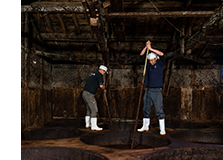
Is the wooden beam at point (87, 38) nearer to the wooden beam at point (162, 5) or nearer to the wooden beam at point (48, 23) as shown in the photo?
the wooden beam at point (48, 23)

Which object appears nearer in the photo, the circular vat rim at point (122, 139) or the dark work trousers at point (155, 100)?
the circular vat rim at point (122, 139)

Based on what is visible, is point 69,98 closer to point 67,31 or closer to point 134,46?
point 67,31

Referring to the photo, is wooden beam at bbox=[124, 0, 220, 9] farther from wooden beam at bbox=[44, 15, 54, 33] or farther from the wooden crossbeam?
wooden beam at bbox=[44, 15, 54, 33]

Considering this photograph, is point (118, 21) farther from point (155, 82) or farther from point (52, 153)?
point (52, 153)

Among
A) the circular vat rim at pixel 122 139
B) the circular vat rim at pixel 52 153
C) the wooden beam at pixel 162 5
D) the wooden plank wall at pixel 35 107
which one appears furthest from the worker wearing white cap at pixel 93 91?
the wooden beam at pixel 162 5

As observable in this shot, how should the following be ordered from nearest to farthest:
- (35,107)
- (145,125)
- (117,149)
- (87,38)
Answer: (117,149) → (145,125) → (35,107) → (87,38)

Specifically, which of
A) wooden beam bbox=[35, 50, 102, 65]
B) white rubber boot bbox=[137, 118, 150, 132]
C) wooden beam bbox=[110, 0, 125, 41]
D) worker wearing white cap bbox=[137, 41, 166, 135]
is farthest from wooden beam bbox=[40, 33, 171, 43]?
white rubber boot bbox=[137, 118, 150, 132]

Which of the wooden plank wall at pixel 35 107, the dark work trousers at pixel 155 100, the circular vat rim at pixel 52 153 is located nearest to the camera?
the circular vat rim at pixel 52 153

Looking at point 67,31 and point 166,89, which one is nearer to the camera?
point 67,31

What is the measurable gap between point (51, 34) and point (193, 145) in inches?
212

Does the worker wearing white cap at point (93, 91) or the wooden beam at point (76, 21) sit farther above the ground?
the wooden beam at point (76, 21)

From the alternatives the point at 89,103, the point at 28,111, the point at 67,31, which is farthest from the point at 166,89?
the point at 28,111

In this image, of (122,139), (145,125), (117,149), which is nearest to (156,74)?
(145,125)

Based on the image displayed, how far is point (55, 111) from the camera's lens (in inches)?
297
